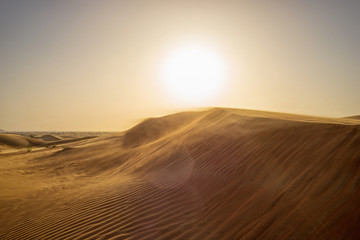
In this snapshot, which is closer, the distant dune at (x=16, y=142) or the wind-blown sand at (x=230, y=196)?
the wind-blown sand at (x=230, y=196)

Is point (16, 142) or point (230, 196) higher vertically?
point (230, 196)

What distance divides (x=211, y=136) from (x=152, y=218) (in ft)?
13.2

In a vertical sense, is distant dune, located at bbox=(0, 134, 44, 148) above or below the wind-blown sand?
below

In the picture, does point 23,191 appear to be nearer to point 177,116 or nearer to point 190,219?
point 190,219

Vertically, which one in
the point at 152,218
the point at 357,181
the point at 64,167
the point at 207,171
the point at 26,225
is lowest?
the point at 64,167

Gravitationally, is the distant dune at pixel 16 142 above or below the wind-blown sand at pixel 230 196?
below

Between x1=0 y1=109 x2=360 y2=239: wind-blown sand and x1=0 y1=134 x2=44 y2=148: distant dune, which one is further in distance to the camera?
x1=0 y1=134 x2=44 y2=148: distant dune

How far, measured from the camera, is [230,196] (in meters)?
3.63

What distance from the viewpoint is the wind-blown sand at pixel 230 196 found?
261 cm

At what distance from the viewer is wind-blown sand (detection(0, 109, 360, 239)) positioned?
261cm

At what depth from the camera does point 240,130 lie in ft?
20.8

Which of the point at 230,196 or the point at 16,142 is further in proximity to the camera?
the point at 16,142

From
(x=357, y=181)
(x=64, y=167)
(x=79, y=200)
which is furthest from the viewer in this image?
(x=64, y=167)

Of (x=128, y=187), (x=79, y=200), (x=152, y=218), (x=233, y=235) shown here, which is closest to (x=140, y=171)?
(x=128, y=187)
